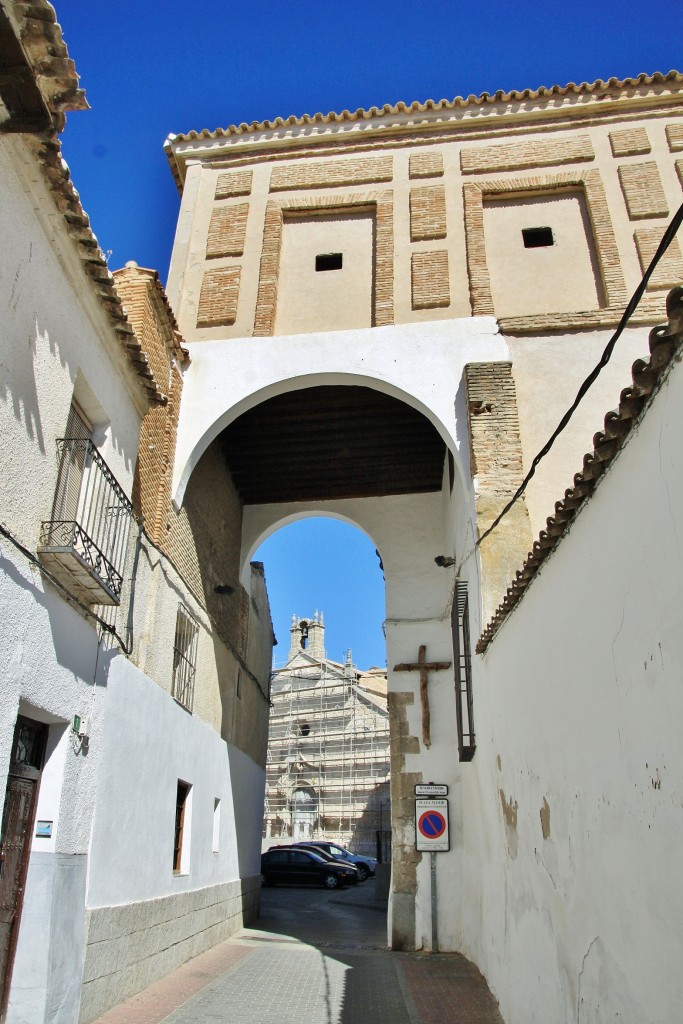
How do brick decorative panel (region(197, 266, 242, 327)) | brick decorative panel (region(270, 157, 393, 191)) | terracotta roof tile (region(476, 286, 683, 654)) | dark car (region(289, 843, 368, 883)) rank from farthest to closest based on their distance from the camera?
dark car (region(289, 843, 368, 883)) → brick decorative panel (region(270, 157, 393, 191)) → brick decorative panel (region(197, 266, 242, 327)) → terracotta roof tile (region(476, 286, 683, 654))

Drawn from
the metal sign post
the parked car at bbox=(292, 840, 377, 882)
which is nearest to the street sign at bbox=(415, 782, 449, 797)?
the metal sign post

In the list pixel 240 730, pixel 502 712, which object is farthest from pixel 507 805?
pixel 240 730

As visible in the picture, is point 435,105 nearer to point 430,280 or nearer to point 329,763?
point 430,280

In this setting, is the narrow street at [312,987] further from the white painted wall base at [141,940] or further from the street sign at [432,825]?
the street sign at [432,825]

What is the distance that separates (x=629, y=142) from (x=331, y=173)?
4.01 m

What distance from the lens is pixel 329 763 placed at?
107 ft

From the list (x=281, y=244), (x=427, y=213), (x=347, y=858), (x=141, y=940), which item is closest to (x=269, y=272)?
(x=281, y=244)

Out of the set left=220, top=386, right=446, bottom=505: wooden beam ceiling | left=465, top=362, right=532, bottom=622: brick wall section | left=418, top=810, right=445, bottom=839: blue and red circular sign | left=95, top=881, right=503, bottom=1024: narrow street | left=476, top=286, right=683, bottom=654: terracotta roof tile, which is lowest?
left=95, top=881, right=503, bottom=1024: narrow street

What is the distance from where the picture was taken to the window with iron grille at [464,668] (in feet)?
24.0

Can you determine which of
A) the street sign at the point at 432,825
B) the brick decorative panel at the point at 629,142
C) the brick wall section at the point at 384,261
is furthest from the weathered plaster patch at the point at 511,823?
the brick decorative panel at the point at 629,142

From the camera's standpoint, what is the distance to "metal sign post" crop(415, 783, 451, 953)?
28.4ft

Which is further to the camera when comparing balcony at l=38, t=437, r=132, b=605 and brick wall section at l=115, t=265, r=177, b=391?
brick wall section at l=115, t=265, r=177, b=391

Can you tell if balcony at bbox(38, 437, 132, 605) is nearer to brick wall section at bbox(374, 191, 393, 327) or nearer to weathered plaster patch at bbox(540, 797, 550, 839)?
weathered plaster patch at bbox(540, 797, 550, 839)

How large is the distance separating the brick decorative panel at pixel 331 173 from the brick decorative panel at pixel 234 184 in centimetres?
35
